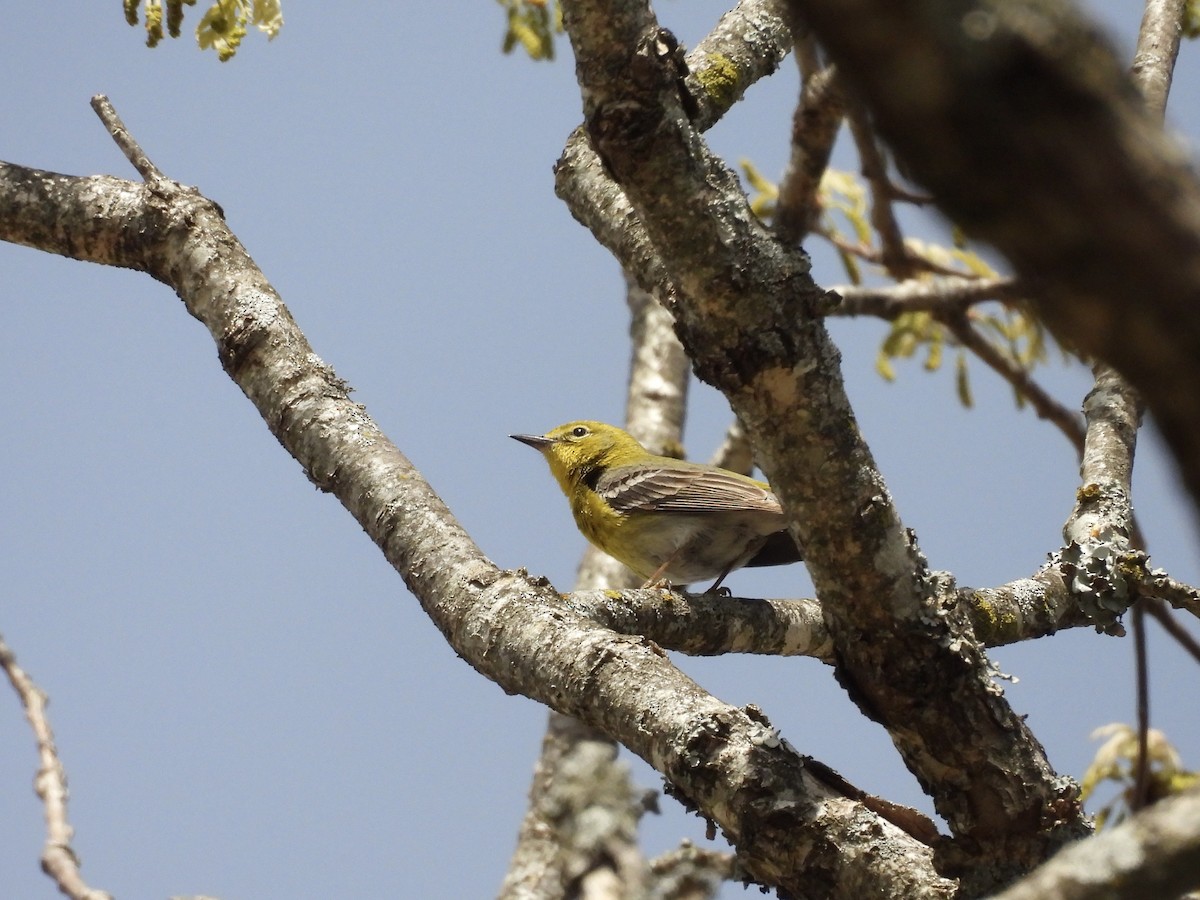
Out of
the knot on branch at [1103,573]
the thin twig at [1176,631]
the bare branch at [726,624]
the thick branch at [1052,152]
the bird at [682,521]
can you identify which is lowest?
the thick branch at [1052,152]

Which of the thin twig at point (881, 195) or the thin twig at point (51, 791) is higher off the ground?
the thin twig at point (881, 195)

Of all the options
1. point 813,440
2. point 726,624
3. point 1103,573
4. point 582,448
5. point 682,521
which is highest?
point 582,448

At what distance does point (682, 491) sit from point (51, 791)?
5.80 meters

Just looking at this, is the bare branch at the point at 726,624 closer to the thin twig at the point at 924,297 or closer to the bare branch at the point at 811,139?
the thin twig at the point at 924,297

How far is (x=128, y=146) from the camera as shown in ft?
15.4

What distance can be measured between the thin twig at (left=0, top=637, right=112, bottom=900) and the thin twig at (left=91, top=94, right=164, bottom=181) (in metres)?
3.16

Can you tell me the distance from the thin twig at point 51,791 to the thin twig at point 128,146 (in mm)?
3159

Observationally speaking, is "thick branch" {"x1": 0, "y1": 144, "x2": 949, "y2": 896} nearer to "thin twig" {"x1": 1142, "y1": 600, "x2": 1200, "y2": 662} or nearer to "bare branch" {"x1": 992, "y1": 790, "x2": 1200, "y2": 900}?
"thin twig" {"x1": 1142, "y1": 600, "x2": 1200, "y2": 662}

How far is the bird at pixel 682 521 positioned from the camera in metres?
7.29

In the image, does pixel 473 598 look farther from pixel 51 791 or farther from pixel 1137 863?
pixel 1137 863

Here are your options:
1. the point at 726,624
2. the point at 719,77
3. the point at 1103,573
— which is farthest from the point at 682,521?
the point at 1103,573

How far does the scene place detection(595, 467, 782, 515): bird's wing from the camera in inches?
284

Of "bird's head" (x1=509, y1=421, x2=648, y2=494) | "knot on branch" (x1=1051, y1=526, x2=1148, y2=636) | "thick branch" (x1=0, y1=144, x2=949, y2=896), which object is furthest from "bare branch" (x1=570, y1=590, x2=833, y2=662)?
"bird's head" (x1=509, y1=421, x2=648, y2=494)

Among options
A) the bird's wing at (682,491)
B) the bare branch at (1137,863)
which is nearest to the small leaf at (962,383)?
the bird's wing at (682,491)
